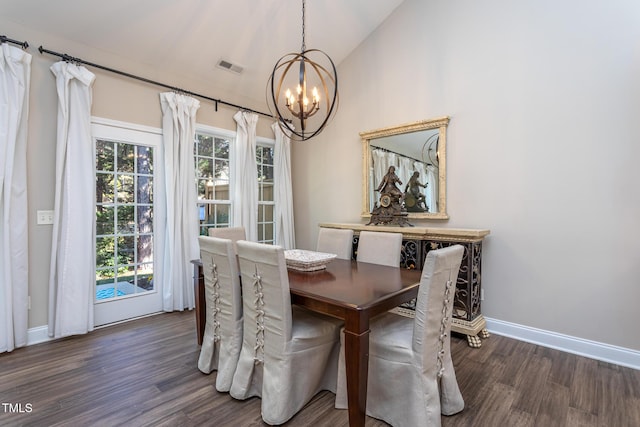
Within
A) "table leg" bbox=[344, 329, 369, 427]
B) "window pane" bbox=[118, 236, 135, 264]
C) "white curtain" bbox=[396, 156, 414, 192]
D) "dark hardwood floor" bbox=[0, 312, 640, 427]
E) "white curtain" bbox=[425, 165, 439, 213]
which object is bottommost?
"dark hardwood floor" bbox=[0, 312, 640, 427]

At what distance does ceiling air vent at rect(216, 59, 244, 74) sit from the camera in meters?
3.88

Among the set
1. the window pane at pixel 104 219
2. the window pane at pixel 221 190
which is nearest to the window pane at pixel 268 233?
the window pane at pixel 221 190

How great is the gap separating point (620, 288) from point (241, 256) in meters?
2.98

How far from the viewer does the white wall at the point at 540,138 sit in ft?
8.48

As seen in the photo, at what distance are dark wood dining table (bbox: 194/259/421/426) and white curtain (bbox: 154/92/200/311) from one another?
1835 mm

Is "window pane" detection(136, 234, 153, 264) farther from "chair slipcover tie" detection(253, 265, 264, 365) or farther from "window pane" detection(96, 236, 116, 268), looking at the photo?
"chair slipcover tie" detection(253, 265, 264, 365)

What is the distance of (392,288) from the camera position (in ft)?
6.36

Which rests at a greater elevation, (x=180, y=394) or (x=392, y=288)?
(x=392, y=288)

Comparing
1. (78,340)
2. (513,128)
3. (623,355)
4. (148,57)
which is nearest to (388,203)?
(513,128)

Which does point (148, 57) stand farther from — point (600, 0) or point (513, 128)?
point (600, 0)

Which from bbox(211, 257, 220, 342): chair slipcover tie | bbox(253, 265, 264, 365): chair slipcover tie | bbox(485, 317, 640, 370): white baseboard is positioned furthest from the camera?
bbox(485, 317, 640, 370): white baseboard

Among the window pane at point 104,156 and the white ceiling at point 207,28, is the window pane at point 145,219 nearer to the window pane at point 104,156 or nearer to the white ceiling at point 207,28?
the window pane at point 104,156

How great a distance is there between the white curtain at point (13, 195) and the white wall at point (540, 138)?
360 cm

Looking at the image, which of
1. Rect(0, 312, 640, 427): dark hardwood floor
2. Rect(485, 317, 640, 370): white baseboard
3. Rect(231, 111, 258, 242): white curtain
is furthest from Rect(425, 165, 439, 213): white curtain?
Rect(231, 111, 258, 242): white curtain
